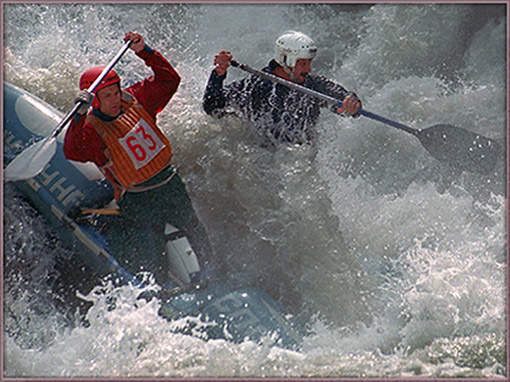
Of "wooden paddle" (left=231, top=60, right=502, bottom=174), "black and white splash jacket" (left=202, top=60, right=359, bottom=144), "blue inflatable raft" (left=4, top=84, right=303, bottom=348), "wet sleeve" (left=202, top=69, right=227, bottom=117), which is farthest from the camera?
"wooden paddle" (left=231, top=60, right=502, bottom=174)

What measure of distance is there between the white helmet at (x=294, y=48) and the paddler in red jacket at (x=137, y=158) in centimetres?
88

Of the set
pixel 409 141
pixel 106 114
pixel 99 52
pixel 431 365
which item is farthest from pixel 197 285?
pixel 99 52

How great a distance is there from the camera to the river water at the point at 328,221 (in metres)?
3.80

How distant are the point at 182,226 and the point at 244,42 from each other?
3309 millimetres

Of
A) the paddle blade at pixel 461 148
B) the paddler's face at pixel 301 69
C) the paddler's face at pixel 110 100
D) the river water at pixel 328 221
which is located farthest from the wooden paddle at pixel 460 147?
the paddler's face at pixel 110 100

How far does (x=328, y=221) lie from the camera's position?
4.75 metres

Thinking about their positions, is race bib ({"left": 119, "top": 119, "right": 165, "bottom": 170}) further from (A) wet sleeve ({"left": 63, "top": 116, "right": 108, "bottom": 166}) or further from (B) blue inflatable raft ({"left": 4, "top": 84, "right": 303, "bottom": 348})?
(B) blue inflatable raft ({"left": 4, "top": 84, "right": 303, "bottom": 348})

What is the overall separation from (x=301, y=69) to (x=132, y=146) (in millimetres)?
1402

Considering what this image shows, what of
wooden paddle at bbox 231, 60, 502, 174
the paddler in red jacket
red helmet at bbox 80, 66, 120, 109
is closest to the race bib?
the paddler in red jacket

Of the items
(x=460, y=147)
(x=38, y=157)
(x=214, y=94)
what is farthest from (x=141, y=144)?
(x=460, y=147)

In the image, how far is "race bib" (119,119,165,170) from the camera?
13.4ft

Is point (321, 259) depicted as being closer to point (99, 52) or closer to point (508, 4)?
point (99, 52)

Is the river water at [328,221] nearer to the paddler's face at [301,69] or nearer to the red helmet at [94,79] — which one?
the paddler's face at [301,69]

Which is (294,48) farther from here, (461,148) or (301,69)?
(461,148)
